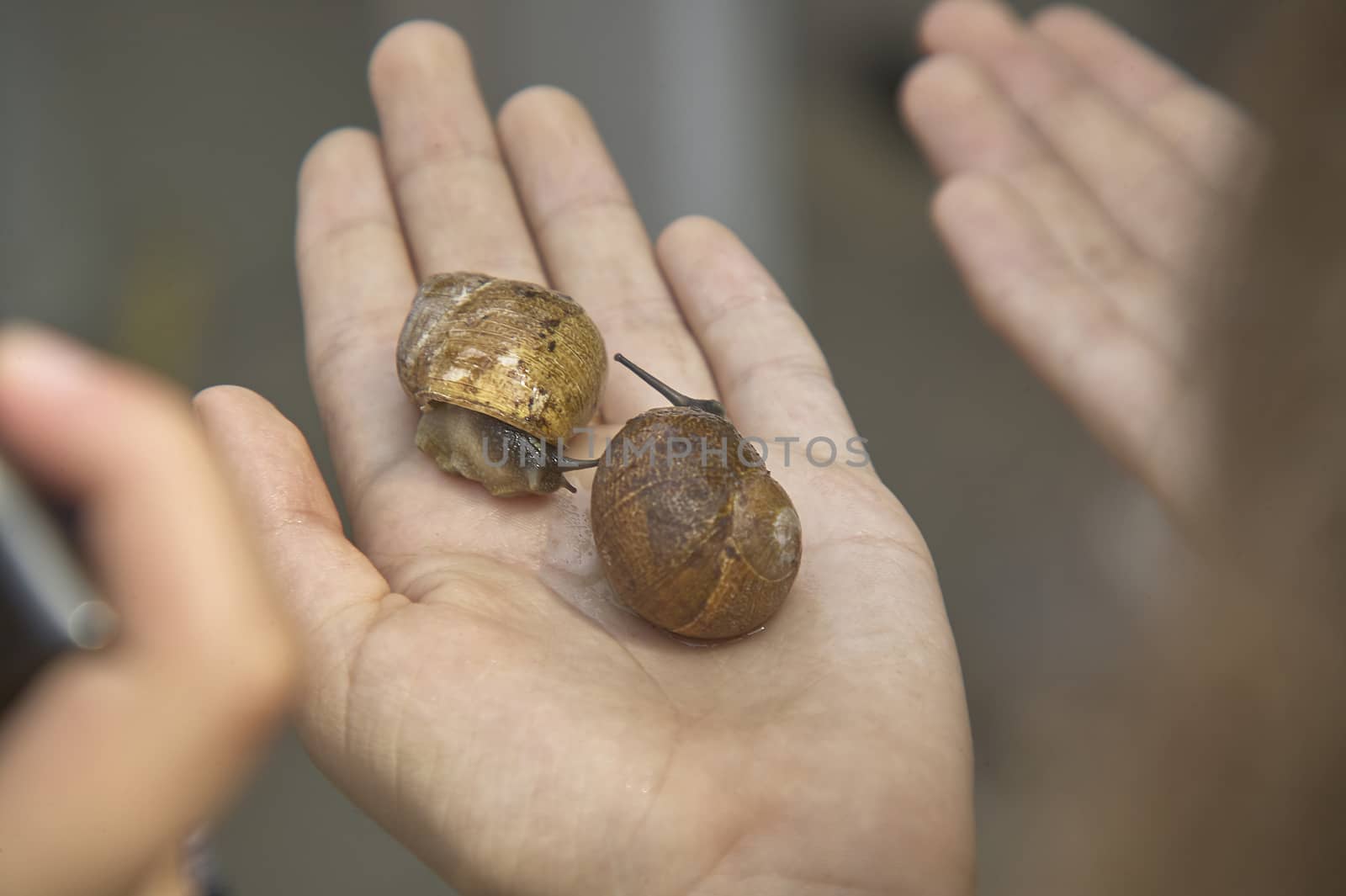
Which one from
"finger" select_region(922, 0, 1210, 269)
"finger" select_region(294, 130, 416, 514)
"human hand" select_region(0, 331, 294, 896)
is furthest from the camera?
"finger" select_region(922, 0, 1210, 269)

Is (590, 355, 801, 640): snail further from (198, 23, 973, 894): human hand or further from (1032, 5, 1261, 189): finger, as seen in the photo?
(1032, 5, 1261, 189): finger

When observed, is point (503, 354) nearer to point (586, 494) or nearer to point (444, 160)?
point (586, 494)

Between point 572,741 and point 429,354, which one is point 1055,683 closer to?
point 572,741

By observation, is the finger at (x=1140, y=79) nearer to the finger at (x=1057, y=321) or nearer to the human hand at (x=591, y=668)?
the finger at (x=1057, y=321)

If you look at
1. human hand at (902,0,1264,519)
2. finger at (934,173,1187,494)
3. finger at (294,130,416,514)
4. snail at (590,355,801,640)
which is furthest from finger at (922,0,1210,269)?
finger at (294,130,416,514)

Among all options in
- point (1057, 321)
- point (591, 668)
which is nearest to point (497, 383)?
point (591, 668)

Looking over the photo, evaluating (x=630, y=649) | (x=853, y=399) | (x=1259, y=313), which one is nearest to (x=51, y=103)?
(x=630, y=649)

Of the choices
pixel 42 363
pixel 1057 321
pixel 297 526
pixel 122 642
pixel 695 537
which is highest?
pixel 42 363
